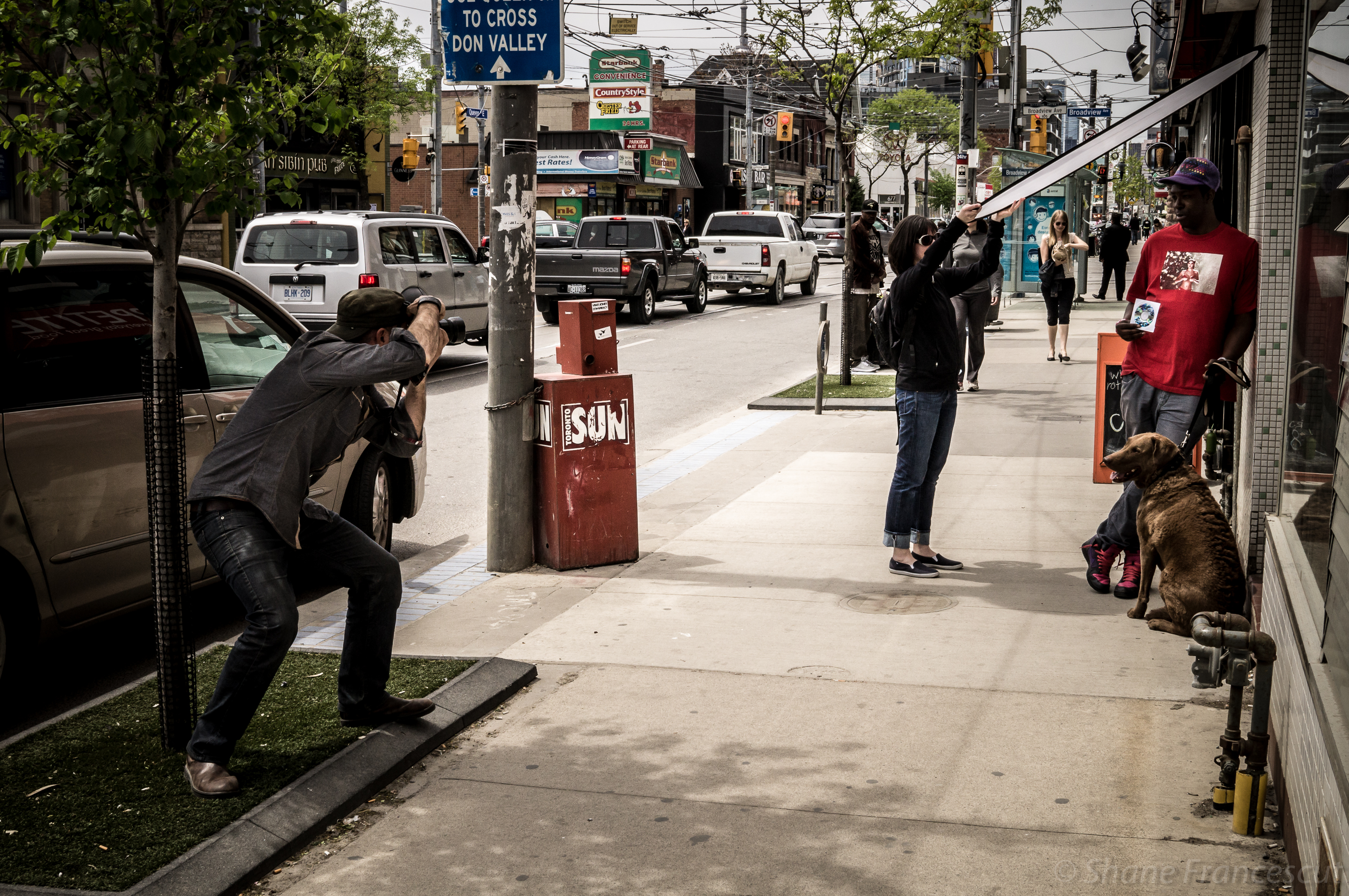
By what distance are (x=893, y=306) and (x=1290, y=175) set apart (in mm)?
1886

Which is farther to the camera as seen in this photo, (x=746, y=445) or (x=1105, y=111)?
(x=1105, y=111)

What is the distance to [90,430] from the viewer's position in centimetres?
538

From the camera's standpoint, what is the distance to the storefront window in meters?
3.10

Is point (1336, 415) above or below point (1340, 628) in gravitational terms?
above

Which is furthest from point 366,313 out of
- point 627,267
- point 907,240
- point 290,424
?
point 627,267

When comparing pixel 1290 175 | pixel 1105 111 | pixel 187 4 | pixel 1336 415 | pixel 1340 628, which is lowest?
pixel 1340 628

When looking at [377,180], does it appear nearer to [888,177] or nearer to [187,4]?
[187,4]

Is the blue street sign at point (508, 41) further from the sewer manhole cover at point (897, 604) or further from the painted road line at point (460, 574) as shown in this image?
the sewer manhole cover at point (897, 604)

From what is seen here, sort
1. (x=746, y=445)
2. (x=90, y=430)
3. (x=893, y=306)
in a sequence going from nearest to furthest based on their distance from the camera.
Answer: (x=90, y=430) → (x=893, y=306) → (x=746, y=445)

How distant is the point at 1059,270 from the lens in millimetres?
16344

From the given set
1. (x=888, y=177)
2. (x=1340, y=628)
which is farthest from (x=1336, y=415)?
(x=888, y=177)

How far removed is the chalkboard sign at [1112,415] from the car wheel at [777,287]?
21579 mm

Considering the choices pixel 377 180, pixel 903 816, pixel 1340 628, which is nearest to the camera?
pixel 1340 628

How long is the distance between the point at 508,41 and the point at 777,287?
23.5 m
